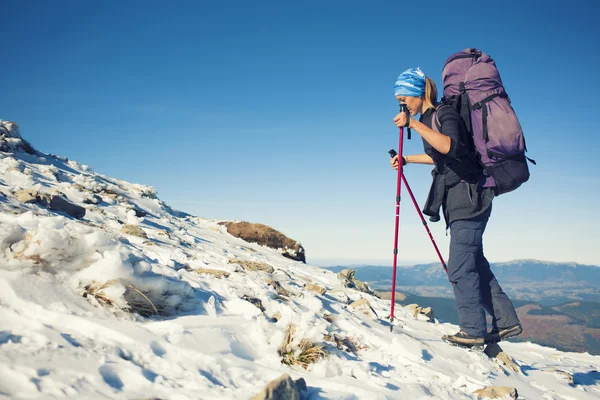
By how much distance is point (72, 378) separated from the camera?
165cm

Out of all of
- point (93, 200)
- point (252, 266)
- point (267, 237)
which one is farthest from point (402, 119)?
point (267, 237)

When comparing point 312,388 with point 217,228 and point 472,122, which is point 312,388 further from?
point 217,228

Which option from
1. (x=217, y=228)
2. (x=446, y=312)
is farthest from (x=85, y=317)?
(x=446, y=312)

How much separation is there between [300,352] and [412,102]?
348cm

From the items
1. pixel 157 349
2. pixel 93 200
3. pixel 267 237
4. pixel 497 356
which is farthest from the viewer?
pixel 267 237

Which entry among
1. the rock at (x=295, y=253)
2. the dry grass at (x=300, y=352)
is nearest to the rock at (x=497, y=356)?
the dry grass at (x=300, y=352)

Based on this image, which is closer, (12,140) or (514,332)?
(514,332)

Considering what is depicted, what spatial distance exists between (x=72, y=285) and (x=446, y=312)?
208 metres

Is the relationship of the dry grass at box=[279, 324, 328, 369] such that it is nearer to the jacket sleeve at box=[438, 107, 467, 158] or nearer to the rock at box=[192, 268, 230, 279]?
the rock at box=[192, 268, 230, 279]

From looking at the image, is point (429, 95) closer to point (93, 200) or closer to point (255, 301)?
point (255, 301)

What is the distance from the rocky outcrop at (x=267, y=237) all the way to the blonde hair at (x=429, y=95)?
24.9ft

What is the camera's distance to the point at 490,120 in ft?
12.9

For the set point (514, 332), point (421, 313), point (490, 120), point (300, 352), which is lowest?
point (421, 313)

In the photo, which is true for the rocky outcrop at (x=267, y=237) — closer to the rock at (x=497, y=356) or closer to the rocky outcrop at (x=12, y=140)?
the rocky outcrop at (x=12, y=140)
